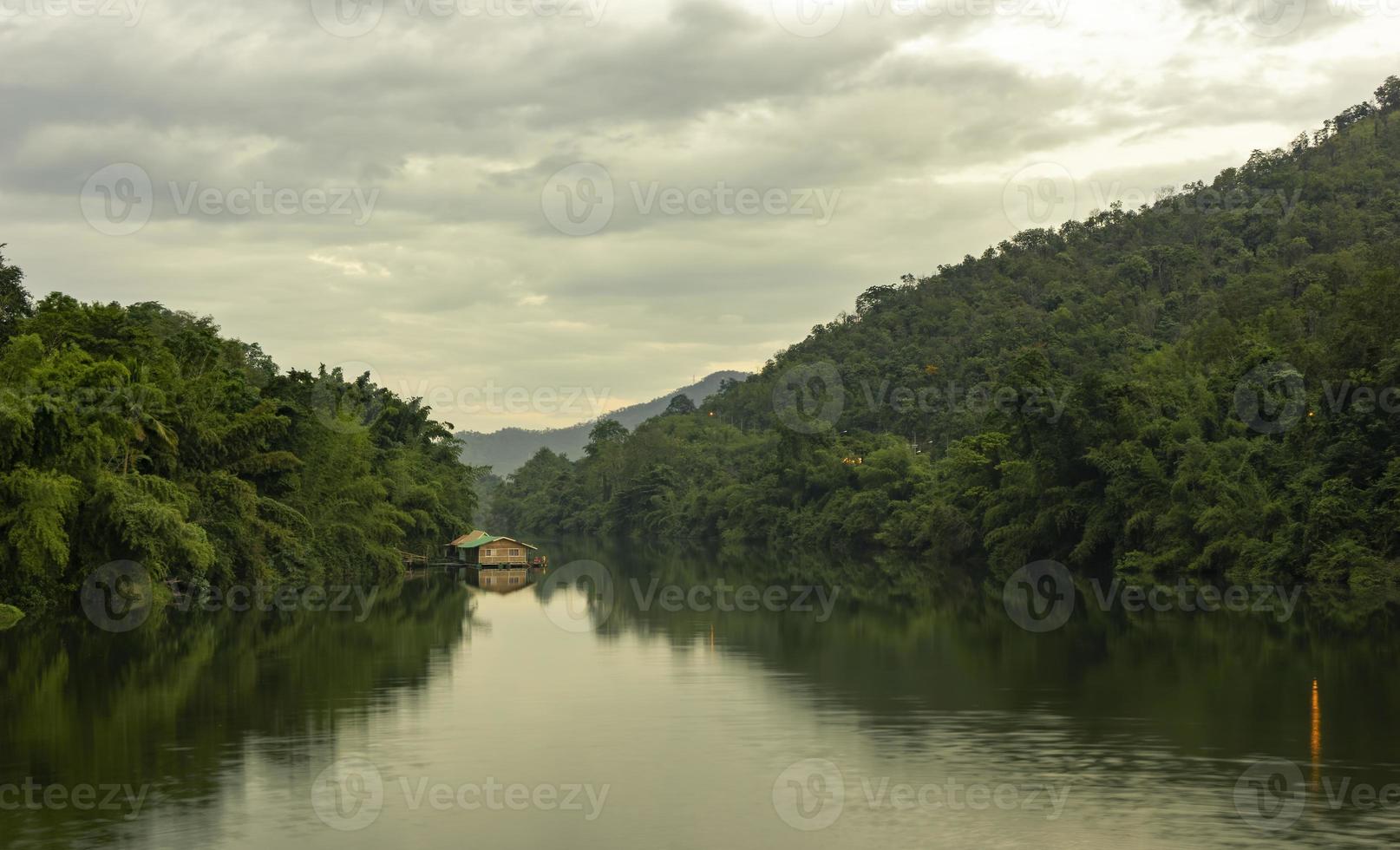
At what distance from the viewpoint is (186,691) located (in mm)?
32156

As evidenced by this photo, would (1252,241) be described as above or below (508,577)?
above

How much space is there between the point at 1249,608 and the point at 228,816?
40.4 m

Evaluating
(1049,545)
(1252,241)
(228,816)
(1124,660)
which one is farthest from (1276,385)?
(1252,241)

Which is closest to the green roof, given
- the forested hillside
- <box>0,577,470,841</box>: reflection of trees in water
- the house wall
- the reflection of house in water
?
the reflection of house in water

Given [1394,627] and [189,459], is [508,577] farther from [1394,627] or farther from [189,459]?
[1394,627]

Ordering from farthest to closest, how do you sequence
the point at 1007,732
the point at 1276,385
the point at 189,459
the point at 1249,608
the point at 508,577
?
the point at 508,577 < the point at 1276,385 < the point at 189,459 < the point at 1249,608 < the point at 1007,732

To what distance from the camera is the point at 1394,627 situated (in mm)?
42438

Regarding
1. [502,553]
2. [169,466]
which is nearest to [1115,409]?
[502,553]

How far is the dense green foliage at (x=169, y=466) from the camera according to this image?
4416 cm

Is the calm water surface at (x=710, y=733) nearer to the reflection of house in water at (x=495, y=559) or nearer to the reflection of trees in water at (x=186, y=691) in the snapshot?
the reflection of trees in water at (x=186, y=691)

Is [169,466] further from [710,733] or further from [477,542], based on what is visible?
[477,542]

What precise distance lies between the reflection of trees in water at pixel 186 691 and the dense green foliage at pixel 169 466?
2.99m

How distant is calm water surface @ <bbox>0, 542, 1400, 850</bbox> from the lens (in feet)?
63.8

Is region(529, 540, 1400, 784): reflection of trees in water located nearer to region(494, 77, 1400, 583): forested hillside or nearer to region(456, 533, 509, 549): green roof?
region(494, 77, 1400, 583): forested hillside
